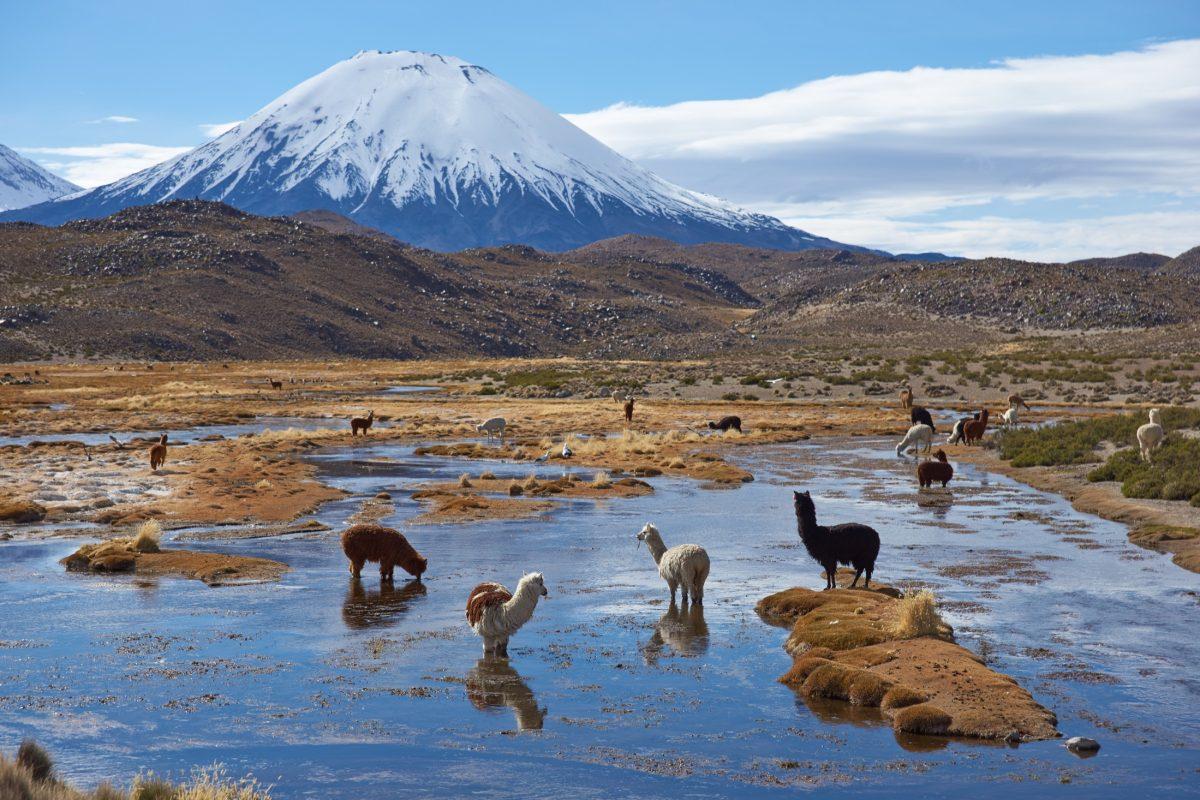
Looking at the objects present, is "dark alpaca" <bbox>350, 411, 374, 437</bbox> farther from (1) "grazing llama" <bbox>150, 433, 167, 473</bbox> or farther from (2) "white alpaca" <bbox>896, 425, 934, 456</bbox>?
(2) "white alpaca" <bbox>896, 425, 934, 456</bbox>

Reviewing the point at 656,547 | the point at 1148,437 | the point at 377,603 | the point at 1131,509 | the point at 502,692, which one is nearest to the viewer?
the point at 502,692

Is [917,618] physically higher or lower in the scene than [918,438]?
lower

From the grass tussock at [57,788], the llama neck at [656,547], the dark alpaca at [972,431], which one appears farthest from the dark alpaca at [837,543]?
the dark alpaca at [972,431]

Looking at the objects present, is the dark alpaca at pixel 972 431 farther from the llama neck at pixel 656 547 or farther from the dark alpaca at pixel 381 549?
the dark alpaca at pixel 381 549

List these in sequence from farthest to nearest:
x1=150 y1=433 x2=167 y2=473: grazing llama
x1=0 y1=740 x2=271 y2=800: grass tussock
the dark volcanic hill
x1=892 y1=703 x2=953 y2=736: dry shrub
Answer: the dark volcanic hill, x1=150 y1=433 x2=167 y2=473: grazing llama, x1=892 y1=703 x2=953 y2=736: dry shrub, x1=0 y1=740 x2=271 y2=800: grass tussock

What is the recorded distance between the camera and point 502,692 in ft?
41.9

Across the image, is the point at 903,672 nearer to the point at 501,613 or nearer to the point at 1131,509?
the point at 501,613

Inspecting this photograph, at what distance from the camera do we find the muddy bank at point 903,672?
11.5 metres

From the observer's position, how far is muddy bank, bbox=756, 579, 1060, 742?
451 inches

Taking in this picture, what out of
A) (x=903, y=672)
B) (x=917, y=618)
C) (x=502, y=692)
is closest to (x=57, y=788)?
(x=502, y=692)

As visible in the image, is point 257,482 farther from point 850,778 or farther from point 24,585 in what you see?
point 850,778

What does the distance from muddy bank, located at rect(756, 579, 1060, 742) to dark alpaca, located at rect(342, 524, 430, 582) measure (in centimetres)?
551

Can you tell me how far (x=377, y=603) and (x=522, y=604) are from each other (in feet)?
11.9

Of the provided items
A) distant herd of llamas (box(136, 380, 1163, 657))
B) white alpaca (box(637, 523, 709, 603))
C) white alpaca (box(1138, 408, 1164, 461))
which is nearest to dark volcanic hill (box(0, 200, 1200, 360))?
white alpaca (box(1138, 408, 1164, 461))
